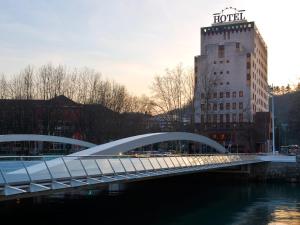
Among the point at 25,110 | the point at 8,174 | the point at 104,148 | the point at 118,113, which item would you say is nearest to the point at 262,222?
the point at 104,148

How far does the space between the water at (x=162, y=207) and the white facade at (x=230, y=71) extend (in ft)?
155

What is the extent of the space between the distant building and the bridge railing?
61.0 meters

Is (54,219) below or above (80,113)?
below

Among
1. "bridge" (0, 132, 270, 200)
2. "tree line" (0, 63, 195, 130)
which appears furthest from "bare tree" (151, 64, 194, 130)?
"bridge" (0, 132, 270, 200)

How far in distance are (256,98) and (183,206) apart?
6978 centimetres

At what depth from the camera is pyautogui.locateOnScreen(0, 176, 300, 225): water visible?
26078 millimetres

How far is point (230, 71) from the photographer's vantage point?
94312 millimetres

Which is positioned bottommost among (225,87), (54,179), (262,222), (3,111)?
(262,222)

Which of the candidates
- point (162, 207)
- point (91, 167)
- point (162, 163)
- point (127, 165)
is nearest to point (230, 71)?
point (162, 207)

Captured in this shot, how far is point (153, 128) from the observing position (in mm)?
83375

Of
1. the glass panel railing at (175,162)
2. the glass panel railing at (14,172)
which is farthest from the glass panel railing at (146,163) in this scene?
the glass panel railing at (14,172)

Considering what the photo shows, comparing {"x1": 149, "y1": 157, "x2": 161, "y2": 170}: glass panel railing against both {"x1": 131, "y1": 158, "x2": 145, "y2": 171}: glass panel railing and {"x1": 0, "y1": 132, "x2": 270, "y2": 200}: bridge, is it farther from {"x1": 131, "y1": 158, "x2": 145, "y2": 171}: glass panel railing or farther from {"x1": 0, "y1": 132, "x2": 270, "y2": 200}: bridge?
{"x1": 131, "y1": 158, "x2": 145, "y2": 171}: glass panel railing

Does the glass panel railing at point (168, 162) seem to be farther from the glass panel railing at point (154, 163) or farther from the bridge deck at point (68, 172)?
the glass panel railing at point (154, 163)

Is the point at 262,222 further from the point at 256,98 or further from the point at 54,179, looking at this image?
the point at 256,98
